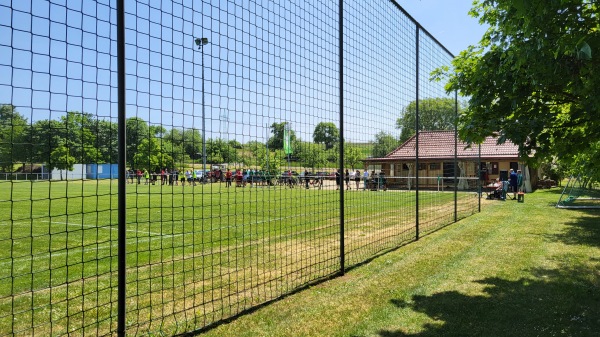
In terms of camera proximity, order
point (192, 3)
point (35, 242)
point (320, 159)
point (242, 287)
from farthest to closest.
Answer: point (35, 242) < point (320, 159) < point (242, 287) < point (192, 3)

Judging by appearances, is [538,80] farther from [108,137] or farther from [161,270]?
[161,270]

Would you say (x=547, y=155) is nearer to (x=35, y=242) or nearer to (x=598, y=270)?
(x=598, y=270)

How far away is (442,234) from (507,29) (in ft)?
19.7

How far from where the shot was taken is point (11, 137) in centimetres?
313

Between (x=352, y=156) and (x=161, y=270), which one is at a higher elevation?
(x=352, y=156)

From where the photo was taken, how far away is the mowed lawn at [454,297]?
421 centimetres

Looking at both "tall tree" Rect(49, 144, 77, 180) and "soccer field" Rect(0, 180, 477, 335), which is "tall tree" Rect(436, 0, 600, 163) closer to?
"soccer field" Rect(0, 180, 477, 335)

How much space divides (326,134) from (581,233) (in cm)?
704

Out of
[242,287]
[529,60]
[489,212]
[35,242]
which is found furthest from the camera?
[489,212]

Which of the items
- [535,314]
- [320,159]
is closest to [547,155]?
[535,314]

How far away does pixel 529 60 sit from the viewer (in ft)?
14.9

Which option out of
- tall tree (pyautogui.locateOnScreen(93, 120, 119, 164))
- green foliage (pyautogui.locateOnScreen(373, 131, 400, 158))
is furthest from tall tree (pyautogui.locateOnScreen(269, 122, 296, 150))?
green foliage (pyautogui.locateOnScreen(373, 131, 400, 158))

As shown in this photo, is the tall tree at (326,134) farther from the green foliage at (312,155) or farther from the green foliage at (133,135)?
the green foliage at (133,135)

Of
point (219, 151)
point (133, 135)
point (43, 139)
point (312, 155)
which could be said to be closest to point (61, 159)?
point (43, 139)
